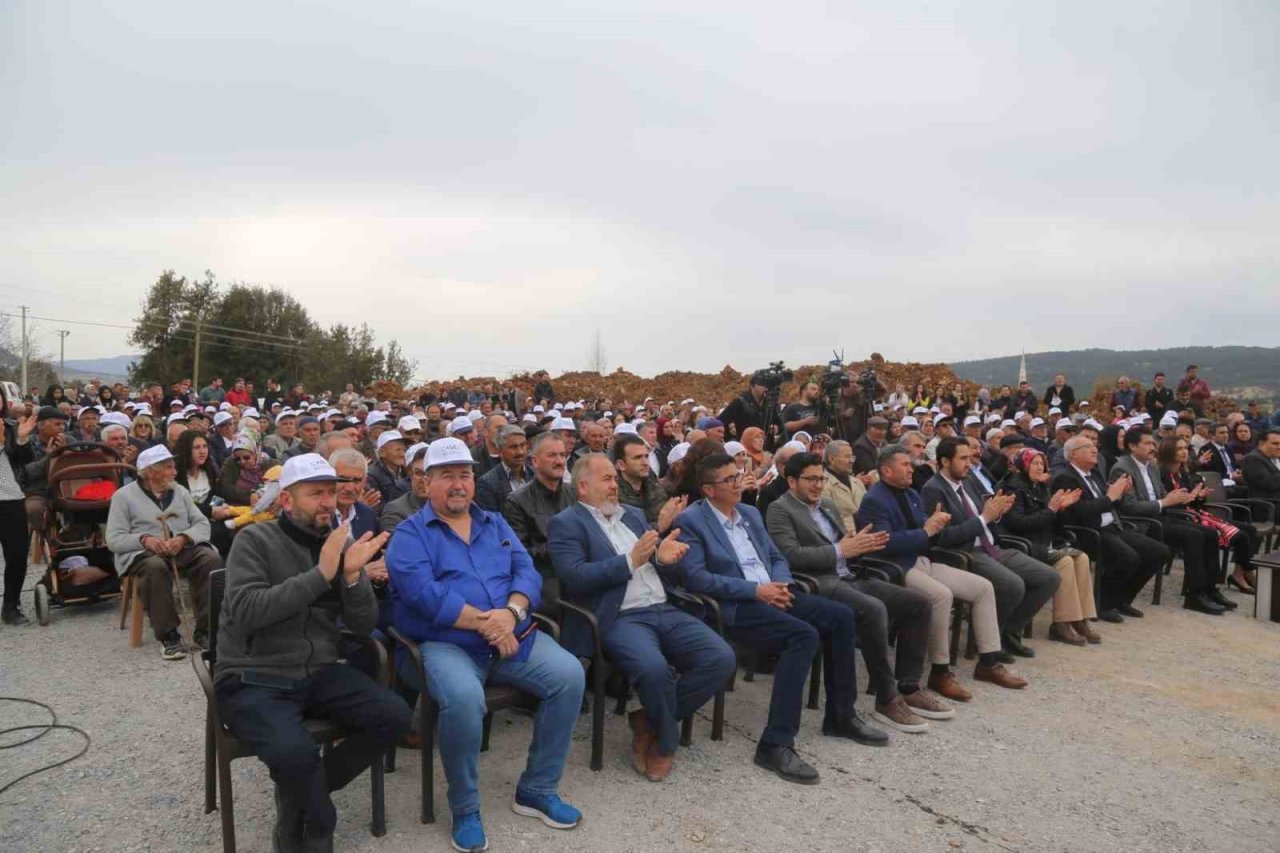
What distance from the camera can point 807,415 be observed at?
10539 millimetres

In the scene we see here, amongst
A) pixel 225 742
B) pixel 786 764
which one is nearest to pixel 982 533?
pixel 786 764

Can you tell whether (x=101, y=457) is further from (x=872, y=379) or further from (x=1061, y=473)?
(x=872, y=379)

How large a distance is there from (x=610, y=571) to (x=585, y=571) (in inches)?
5.7

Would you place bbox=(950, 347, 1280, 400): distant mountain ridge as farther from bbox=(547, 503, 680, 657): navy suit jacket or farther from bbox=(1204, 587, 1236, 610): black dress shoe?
bbox=(547, 503, 680, 657): navy suit jacket

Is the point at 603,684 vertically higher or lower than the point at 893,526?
lower

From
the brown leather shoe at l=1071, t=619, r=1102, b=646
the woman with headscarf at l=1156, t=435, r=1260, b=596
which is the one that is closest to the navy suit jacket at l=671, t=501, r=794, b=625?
the brown leather shoe at l=1071, t=619, r=1102, b=646

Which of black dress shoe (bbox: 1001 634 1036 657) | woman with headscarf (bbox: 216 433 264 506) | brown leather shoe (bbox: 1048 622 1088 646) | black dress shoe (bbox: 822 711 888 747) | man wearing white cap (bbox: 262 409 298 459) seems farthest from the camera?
man wearing white cap (bbox: 262 409 298 459)

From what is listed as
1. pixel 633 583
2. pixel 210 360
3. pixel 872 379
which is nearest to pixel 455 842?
pixel 633 583

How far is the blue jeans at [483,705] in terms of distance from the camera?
3.34 m

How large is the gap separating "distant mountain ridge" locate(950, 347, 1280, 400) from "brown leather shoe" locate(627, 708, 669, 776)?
4654 cm

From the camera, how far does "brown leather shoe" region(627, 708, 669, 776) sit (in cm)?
404

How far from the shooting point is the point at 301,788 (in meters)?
3.05

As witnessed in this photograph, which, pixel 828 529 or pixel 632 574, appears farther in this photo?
pixel 828 529

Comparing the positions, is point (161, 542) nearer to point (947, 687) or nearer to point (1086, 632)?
point (947, 687)
